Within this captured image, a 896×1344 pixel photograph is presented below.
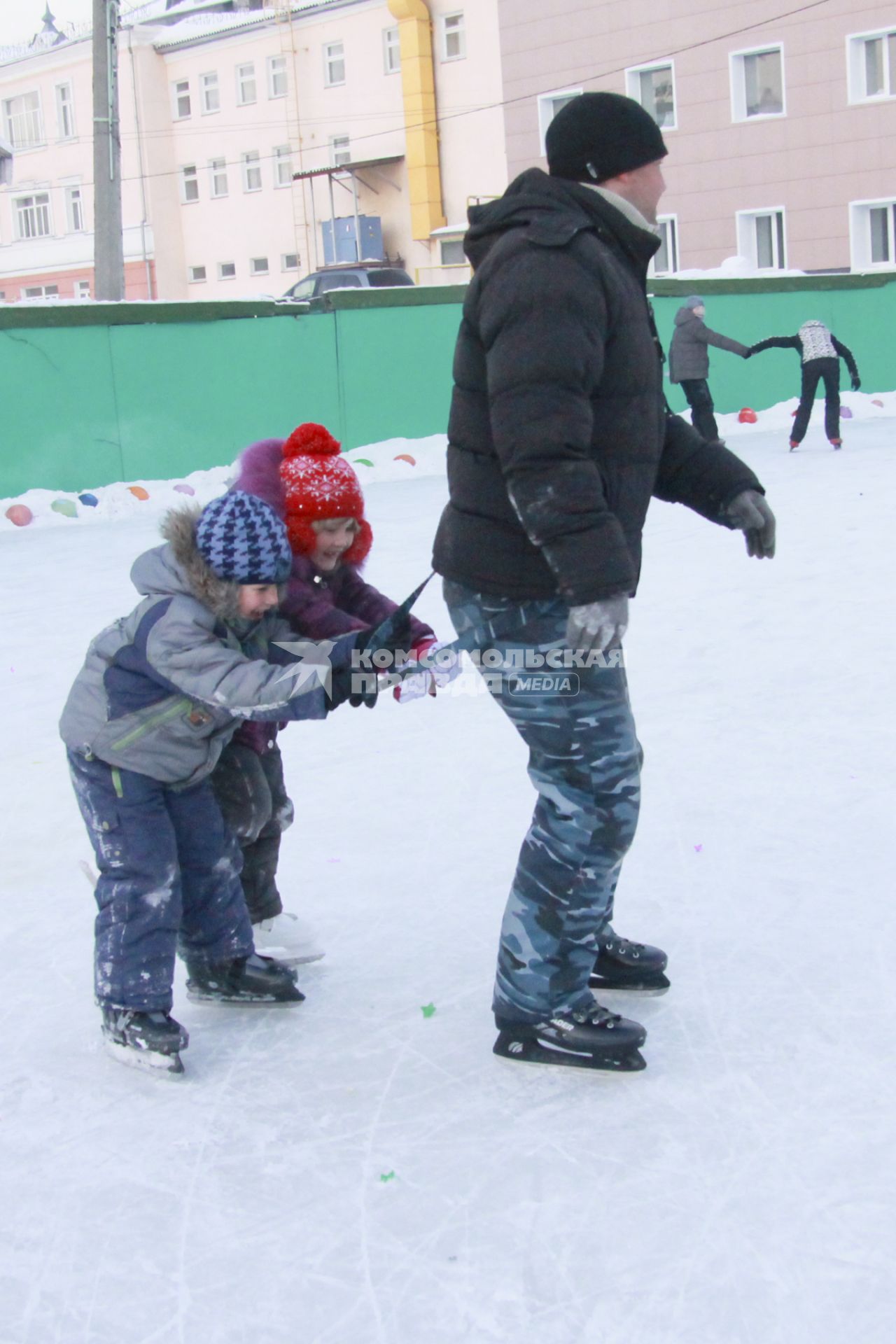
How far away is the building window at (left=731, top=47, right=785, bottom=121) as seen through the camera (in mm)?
25172

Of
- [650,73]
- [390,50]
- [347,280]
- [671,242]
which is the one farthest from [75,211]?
[671,242]

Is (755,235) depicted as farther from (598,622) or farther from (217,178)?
(598,622)

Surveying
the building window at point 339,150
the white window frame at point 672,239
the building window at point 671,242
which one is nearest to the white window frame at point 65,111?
the building window at point 339,150

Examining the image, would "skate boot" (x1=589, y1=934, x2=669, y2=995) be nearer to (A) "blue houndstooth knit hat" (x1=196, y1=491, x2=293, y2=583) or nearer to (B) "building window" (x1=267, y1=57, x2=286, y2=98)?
(A) "blue houndstooth knit hat" (x1=196, y1=491, x2=293, y2=583)

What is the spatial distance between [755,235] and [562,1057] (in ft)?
85.2

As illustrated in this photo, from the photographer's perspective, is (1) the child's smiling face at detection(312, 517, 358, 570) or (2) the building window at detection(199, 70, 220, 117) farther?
(2) the building window at detection(199, 70, 220, 117)

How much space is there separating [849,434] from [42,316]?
7317 millimetres

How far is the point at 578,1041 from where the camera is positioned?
2.24m

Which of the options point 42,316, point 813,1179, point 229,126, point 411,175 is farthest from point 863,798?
point 229,126

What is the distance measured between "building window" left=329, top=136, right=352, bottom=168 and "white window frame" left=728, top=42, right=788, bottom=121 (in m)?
11.3

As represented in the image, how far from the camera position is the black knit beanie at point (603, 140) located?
2027mm

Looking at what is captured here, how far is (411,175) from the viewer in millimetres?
31438

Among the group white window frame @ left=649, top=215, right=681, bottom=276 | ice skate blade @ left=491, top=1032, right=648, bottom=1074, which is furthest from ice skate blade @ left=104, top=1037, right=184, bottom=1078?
white window frame @ left=649, top=215, right=681, bottom=276

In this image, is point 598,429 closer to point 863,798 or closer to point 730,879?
point 730,879
